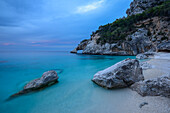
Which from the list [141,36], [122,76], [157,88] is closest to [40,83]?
[122,76]

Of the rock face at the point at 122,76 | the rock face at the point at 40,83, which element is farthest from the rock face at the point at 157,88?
the rock face at the point at 40,83

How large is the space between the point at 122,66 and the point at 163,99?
7.11 ft

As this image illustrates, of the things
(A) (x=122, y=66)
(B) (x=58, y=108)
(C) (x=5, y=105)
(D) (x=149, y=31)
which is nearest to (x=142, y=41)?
(D) (x=149, y=31)

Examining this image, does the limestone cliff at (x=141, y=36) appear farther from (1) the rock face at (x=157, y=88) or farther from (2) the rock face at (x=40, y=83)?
(2) the rock face at (x=40, y=83)

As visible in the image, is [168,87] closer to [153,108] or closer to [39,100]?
[153,108]

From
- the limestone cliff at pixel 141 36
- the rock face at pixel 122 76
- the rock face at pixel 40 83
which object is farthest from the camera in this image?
the limestone cliff at pixel 141 36

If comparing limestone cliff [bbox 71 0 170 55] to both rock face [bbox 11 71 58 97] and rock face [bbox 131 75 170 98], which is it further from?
rock face [bbox 11 71 58 97]

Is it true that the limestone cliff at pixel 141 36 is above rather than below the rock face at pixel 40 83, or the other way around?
above

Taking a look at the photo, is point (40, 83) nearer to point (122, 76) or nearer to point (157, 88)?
point (122, 76)

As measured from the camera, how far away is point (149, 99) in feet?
10.6

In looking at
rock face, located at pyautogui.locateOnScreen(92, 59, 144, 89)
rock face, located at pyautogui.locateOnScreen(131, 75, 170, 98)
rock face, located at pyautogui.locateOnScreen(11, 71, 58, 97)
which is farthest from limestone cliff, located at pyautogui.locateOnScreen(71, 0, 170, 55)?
rock face, located at pyautogui.locateOnScreen(11, 71, 58, 97)

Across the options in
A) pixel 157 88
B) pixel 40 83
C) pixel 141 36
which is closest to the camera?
pixel 157 88

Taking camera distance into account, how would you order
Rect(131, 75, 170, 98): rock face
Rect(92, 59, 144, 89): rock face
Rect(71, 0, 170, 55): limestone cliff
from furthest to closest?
Rect(71, 0, 170, 55): limestone cliff → Rect(92, 59, 144, 89): rock face → Rect(131, 75, 170, 98): rock face

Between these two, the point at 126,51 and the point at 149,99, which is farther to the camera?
the point at 126,51
